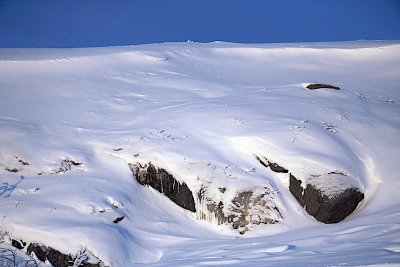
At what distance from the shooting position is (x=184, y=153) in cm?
944

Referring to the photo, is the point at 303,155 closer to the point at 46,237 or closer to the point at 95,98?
the point at 46,237

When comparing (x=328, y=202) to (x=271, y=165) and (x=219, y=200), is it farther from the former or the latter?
(x=219, y=200)

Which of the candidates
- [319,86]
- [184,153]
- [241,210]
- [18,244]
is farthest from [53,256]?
[319,86]

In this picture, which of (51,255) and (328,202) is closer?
(51,255)

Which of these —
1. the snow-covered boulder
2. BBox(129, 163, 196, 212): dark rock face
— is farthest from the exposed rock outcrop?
BBox(129, 163, 196, 212): dark rock face

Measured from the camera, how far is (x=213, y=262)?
534 cm

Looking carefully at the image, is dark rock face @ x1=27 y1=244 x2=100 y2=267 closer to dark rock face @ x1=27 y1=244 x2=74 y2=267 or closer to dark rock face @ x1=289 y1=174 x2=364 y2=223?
dark rock face @ x1=27 y1=244 x2=74 y2=267

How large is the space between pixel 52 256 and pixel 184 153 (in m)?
3.81

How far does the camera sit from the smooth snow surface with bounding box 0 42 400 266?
22.1 feet

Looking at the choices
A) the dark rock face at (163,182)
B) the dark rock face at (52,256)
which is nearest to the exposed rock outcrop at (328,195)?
the dark rock face at (163,182)

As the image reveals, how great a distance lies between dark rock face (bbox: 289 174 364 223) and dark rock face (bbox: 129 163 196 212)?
256cm

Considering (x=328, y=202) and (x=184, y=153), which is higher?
(x=184, y=153)

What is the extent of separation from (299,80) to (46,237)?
35.1ft

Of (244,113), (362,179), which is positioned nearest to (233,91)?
(244,113)
